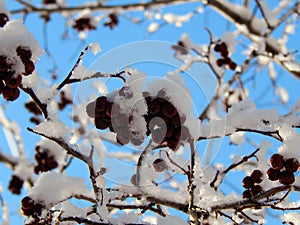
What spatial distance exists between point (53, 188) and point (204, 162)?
2.20 feet

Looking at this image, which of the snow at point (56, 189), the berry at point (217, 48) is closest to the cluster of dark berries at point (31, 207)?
the snow at point (56, 189)

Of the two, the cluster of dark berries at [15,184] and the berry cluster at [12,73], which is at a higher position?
the cluster of dark berries at [15,184]

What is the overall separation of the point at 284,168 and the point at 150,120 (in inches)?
20.1

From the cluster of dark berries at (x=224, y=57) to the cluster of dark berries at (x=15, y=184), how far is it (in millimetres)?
1784

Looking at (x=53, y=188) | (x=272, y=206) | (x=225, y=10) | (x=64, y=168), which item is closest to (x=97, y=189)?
(x=53, y=188)

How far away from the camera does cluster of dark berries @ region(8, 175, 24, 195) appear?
10.8 feet

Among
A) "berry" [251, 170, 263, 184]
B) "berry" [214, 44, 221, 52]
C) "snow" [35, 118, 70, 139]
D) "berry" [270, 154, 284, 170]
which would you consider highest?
"berry" [214, 44, 221, 52]

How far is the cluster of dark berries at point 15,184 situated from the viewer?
328 cm

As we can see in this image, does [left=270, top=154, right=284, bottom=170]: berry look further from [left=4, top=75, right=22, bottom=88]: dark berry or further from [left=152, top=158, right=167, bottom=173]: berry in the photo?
[left=4, top=75, right=22, bottom=88]: dark berry

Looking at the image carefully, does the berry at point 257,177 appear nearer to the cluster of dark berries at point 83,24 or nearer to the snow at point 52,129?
the snow at point 52,129

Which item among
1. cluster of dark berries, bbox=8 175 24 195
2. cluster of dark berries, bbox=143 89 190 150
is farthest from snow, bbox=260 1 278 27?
cluster of dark berries, bbox=143 89 190 150

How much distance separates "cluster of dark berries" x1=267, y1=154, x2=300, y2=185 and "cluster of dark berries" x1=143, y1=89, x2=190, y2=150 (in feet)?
1.10

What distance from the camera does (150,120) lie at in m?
1.38

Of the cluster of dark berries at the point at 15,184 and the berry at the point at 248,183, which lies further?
the cluster of dark berries at the point at 15,184
